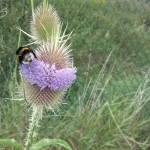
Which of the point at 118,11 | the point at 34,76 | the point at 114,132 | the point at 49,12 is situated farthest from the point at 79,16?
the point at 34,76

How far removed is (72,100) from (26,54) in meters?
2.55

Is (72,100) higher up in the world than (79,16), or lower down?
lower down

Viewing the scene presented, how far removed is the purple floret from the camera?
1.90 metres

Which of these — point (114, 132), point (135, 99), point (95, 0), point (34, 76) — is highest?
point (95, 0)

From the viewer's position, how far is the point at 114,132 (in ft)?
12.4

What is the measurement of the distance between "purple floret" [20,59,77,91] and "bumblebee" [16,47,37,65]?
0.06 meters

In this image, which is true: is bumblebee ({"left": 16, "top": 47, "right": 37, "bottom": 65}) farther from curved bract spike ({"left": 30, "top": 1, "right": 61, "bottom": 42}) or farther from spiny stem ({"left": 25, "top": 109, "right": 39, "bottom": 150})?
curved bract spike ({"left": 30, "top": 1, "right": 61, "bottom": 42})

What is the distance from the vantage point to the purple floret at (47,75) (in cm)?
190

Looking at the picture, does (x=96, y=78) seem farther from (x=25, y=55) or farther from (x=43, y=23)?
(x=25, y=55)

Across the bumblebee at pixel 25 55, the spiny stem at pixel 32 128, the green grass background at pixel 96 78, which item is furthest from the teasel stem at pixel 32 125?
the bumblebee at pixel 25 55

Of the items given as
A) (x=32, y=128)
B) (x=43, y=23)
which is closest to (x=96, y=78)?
(x=43, y=23)

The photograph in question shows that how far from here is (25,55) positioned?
179cm

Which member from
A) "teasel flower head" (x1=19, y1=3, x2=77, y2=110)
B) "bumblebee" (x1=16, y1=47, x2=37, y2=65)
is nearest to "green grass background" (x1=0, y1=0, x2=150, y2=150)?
"teasel flower head" (x1=19, y1=3, x2=77, y2=110)

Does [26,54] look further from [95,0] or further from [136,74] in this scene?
[95,0]
